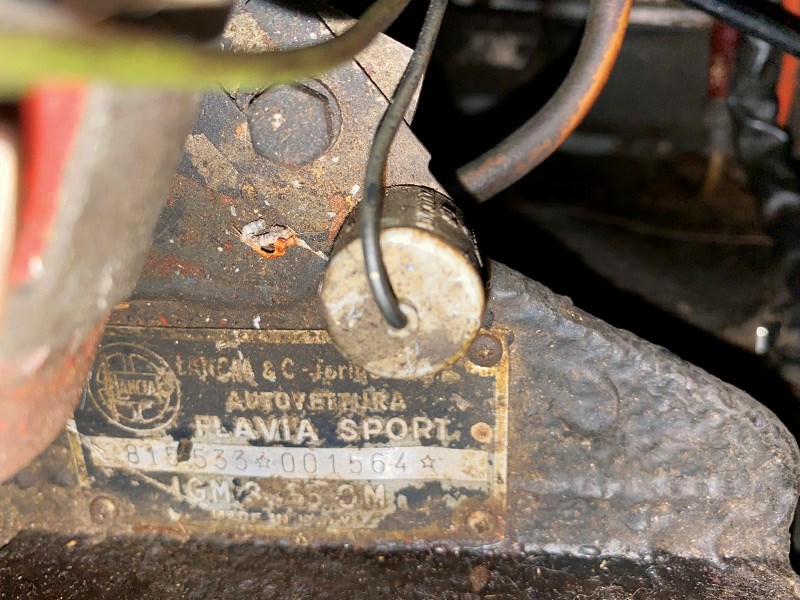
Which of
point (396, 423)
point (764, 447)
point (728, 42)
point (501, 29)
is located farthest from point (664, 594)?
point (501, 29)

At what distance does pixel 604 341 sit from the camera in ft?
2.50

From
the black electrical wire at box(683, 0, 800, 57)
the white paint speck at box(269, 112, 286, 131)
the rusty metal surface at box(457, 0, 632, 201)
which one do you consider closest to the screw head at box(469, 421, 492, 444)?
the rusty metal surface at box(457, 0, 632, 201)

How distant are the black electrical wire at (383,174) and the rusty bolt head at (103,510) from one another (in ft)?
1.62

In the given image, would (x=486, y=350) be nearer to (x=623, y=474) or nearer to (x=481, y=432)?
(x=481, y=432)

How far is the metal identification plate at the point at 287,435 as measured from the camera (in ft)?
2.61

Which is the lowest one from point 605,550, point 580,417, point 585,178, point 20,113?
point 585,178

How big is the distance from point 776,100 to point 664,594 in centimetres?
92

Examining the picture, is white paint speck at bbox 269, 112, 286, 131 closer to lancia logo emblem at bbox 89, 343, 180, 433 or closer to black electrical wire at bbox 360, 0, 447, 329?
black electrical wire at bbox 360, 0, 447, 329

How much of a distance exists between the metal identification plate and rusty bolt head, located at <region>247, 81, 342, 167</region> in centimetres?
19

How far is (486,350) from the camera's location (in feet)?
2.54

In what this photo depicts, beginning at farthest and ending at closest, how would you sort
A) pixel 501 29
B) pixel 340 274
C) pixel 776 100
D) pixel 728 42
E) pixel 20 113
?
pixel 501 29 < pixel 728 42 < pixel 776 100 < pixel 340 274 < pixel 20 113

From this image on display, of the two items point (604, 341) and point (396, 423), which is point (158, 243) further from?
point (604, 341)

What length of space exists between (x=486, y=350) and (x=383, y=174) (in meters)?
0.24

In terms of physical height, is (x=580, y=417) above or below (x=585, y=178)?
above
